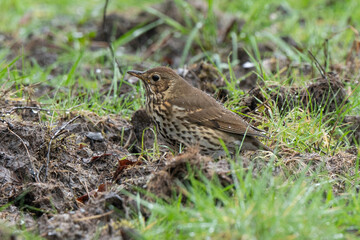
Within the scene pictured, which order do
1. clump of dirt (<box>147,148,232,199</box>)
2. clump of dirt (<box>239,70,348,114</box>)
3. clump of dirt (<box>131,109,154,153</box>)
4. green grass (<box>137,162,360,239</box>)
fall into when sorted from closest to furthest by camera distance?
green grass (<box>137,162,360,239</box>)
clump of dirt (<box>147,148,232,199</box>)
clump of dirt (<box>131,109,154,153</box>)
clump of dirt (<box>239,70,348,114</box>)

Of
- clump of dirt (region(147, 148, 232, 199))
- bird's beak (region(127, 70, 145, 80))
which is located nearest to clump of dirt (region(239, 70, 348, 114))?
bird's beak (region(127, 70, 145, 80))

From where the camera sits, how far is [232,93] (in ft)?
19.2

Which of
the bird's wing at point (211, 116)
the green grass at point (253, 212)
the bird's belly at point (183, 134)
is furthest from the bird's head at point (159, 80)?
the green grass at point (253, 212)

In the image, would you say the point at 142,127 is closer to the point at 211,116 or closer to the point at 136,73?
the point at 136,73

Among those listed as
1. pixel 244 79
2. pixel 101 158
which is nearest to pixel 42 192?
pixel 101 158

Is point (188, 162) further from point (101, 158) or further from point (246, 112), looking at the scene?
point (246, 112)

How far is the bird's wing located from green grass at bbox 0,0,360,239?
32 centimetres

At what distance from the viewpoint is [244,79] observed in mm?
6695

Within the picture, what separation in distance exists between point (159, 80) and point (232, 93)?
1.04 meters

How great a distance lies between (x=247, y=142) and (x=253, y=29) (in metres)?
3.72

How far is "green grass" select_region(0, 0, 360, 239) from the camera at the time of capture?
119 inches

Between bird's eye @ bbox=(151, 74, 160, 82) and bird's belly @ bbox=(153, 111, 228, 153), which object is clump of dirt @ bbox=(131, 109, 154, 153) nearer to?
bird's eye @ bbox=(151, 74, 160, 82)

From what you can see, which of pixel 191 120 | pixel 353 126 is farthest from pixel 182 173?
pixel 353 126

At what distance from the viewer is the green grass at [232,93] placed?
302cm
